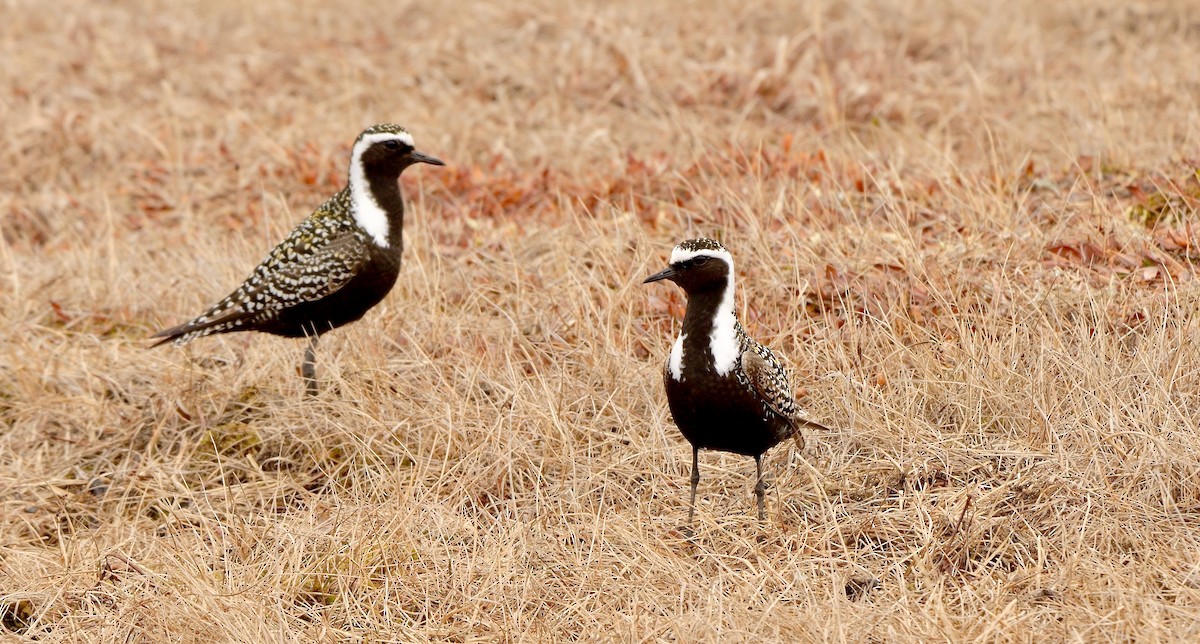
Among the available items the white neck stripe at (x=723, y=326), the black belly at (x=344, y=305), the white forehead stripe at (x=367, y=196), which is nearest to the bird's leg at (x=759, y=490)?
the white neck stripe at (x=723, y=326)

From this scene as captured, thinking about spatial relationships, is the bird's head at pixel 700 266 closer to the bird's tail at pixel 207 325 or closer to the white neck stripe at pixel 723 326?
the white neck stripe at pixel 723 326

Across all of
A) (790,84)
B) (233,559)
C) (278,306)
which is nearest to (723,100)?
(790,84)

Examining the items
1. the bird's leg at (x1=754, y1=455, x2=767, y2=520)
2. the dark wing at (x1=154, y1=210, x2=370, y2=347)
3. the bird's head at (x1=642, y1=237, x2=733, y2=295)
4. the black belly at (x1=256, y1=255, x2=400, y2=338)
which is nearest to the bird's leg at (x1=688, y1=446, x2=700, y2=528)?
the bird's leg at (x1=754, y1=455, x2=767, y2=520)

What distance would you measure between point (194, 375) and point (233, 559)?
69.2 inches

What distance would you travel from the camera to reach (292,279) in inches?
264

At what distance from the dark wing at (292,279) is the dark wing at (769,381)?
89.9 inches

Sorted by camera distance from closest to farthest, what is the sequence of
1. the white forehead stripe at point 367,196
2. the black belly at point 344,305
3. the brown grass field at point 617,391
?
the brown grass field at point 617,391, the black belly at point 344,305, the white forehead stripe at point 367,196

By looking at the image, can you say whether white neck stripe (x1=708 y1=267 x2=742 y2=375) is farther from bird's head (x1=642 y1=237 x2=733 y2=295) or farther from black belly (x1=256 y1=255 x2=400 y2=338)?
black belly (x1=256 y1=255 x2=400 y2=338)


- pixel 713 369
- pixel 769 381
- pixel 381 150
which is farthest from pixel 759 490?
pixel 381 150

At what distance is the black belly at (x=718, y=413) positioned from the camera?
524 cm

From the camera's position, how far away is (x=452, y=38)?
13.3m

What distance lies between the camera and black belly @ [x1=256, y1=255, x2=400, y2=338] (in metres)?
6.61

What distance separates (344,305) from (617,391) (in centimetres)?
A: 153

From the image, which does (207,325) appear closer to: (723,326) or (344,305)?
(344,305)
